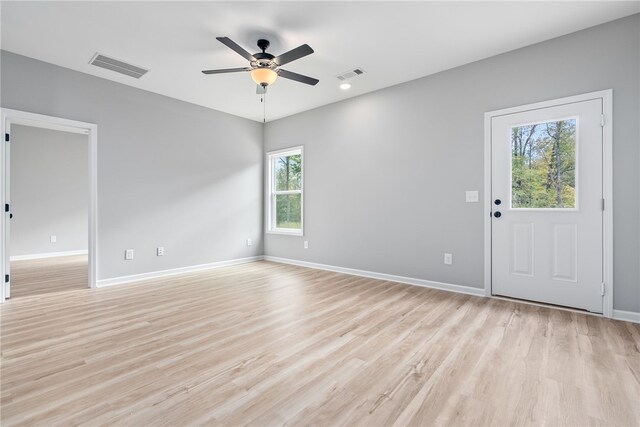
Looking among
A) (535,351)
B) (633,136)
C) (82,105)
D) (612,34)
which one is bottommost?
(535,351)

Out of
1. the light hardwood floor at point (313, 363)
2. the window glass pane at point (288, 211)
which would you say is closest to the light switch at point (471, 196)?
the light hardwood floor at point (313, 363)

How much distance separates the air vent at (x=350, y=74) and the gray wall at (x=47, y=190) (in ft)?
20.8

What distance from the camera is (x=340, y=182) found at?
4762mm

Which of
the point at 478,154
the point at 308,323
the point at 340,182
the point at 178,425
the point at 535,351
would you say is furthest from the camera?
the point at 340,182

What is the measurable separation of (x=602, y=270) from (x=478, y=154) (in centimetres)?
160

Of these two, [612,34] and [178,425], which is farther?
[612,34]

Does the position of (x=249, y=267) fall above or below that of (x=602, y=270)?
below

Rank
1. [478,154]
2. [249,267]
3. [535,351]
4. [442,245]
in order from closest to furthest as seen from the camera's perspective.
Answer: [535,351], [478,154], [442,245], [249,267]

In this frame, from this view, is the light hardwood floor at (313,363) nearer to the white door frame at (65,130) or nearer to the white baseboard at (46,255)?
the white door frame at (65,130)

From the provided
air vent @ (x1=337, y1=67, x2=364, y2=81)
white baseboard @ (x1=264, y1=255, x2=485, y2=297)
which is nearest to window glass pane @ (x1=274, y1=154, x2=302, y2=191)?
white baseboard @ (x1=264, y1=255, x2=485, y2=297)

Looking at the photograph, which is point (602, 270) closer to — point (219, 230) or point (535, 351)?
point (535, 351)

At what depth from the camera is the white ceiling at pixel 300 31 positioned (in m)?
2.53

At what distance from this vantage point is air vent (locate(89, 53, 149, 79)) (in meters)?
3.37

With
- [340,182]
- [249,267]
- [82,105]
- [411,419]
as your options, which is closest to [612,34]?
[340,182]
